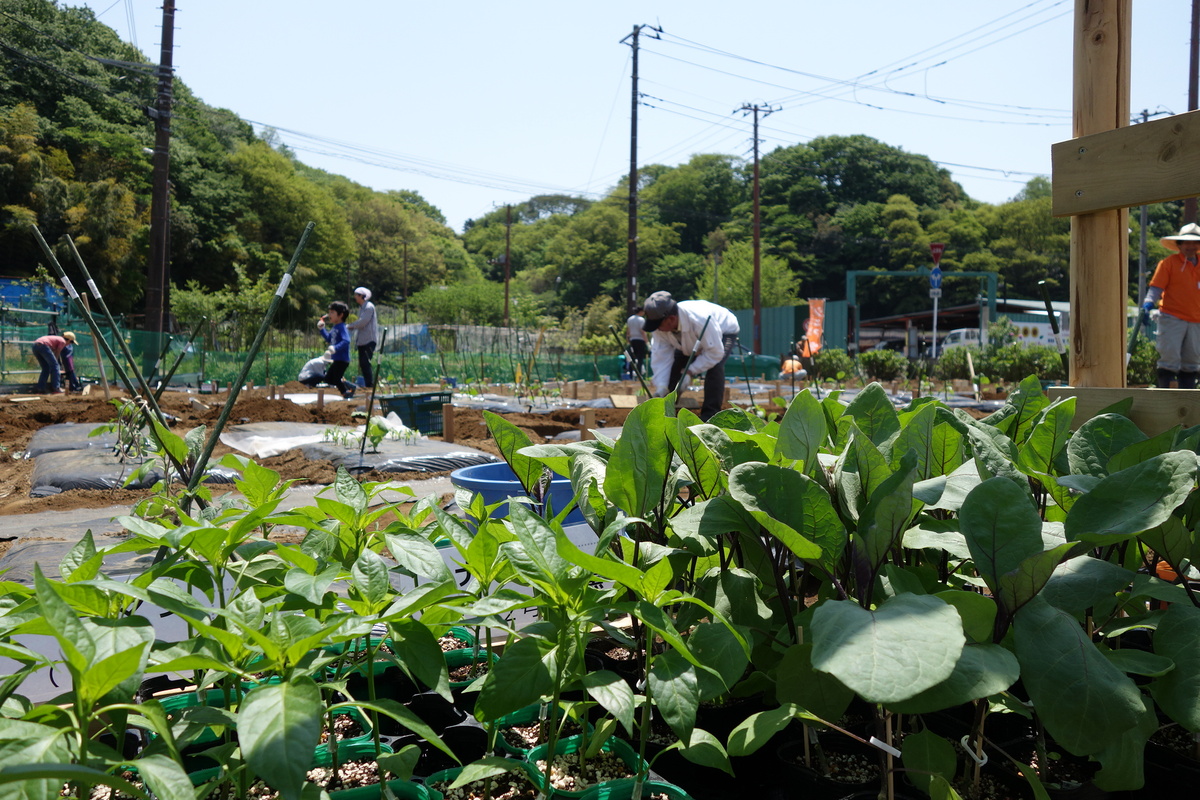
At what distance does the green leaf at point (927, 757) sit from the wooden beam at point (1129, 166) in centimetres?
110

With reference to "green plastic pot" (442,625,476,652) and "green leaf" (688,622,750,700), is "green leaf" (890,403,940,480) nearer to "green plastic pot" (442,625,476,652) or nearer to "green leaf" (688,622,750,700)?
"green leaf" (688,622,750,700)

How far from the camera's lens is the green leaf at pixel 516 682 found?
705 millimetres

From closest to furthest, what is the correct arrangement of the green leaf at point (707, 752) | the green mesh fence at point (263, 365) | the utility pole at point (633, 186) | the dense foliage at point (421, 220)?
1. the green leaf at point (707, 752)
2. the green mesh fence at point (263, 365)
3. the utility pole at point (633, 186)
4. the dense foliage at point (421, 220)

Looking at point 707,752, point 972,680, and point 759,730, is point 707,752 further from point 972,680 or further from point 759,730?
point 972,680

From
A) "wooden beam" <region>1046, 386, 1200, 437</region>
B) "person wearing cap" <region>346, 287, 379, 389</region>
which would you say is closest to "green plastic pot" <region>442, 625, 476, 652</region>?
"wooden beam" <region>1046, 386, 1200, 437</region>

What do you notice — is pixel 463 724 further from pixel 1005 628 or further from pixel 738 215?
pixel 738 215

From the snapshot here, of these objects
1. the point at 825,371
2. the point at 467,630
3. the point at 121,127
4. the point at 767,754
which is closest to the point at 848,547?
the point at 767,754

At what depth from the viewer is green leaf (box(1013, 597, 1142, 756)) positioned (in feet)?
2.05

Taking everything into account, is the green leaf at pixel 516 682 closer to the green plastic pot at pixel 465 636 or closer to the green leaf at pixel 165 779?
the green leaf at pixel 165 779

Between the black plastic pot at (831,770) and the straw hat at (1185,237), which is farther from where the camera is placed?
the straw hat at (1185,237)

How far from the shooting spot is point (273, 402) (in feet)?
35.2

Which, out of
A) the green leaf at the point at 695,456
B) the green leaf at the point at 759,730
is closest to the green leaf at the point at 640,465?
the green leaf at the point at 695,456

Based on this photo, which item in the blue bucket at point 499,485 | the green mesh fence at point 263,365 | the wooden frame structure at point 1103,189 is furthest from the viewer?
the green mesh fence at point 263,365

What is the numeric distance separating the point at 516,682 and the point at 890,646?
1.12ft
